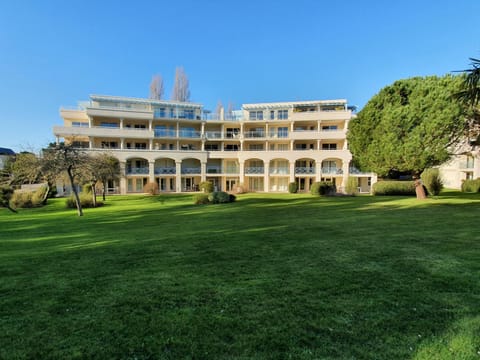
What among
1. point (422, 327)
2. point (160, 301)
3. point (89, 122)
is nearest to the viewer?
point (422, 327)

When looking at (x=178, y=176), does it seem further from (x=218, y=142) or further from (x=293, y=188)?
(x=293, y=188)

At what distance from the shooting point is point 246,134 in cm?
3931

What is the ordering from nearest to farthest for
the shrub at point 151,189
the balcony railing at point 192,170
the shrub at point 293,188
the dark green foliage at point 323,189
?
the dark green foliage at point 323,189 < the shrub at point 151,189 < the shrub at point 293,188 < the balcony railing at point 192,170

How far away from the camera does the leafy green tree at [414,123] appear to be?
1700 centimetres

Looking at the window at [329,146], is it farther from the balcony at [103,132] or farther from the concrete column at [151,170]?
the balcony at [103,132]

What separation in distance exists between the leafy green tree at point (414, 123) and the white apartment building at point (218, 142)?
49.7 ft

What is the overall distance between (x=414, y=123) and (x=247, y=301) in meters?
19.8

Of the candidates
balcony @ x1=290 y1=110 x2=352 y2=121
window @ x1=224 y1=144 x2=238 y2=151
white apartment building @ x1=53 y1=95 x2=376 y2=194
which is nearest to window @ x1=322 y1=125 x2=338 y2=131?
white apartment building @ x1=53 y1=95 x2=376 y2=194

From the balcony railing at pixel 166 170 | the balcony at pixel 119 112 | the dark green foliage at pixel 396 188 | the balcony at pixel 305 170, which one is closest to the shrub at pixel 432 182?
the dark green foliage at pixel 396 188

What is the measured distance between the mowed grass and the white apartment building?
2974 centimetres

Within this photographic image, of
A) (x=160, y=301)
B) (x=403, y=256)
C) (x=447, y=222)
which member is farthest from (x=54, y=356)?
(x=447, y=222)

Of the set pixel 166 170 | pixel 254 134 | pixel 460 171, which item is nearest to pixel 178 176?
pixel 166 170

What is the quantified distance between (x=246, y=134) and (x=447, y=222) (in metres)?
31.6

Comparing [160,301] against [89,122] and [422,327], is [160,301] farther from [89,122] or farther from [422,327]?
[89,122]
